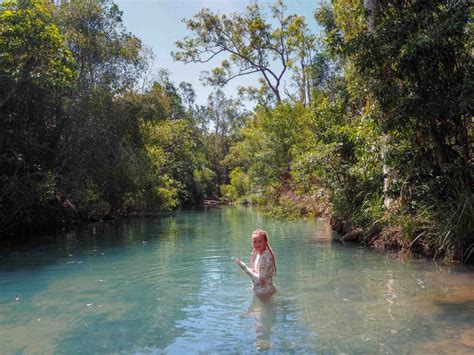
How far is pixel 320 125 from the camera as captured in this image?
17.4 meters

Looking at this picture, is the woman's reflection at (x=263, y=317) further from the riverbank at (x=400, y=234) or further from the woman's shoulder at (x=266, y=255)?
the riverbank at (x=400, y=234)

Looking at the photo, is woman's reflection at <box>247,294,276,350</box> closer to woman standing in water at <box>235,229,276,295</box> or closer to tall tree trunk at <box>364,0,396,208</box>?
woman standing in water at <box>235,229,276,295</box>

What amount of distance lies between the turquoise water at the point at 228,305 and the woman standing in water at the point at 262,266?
0.26 m

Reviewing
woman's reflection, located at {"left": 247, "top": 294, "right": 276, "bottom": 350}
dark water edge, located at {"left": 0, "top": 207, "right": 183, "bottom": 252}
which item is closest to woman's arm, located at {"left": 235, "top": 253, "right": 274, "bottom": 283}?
woman's reflection, located at {"left": 247, "top": 294, "right": 276, "bottom": 350}

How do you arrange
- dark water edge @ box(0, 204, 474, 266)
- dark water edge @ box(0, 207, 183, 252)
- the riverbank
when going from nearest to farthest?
the riverbank → dark water edge @ box(0, 204, 474, 266) → dark water edge @ box(0, 207, 183, 252)

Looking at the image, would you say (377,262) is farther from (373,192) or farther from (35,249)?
(35,249)

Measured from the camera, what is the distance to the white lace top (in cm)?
770

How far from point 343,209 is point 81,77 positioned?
1443cm

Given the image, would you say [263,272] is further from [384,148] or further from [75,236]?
[75,236]

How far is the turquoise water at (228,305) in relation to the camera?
560 cm

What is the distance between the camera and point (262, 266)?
7715 millimetres

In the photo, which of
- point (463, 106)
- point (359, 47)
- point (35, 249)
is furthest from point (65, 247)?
point (463, 106)

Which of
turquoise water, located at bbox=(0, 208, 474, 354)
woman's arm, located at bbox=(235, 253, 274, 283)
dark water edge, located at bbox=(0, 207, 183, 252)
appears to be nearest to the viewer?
turquoise water, located at bbox=(0, 208, 474, 354)

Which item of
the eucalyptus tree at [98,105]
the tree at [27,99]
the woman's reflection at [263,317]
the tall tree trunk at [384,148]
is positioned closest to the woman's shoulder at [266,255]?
the woman's reflection at [263,317]
